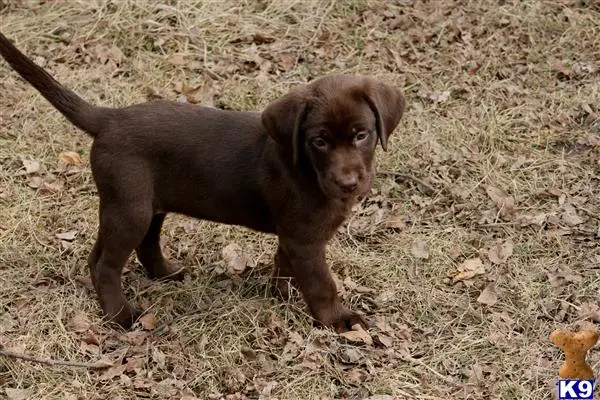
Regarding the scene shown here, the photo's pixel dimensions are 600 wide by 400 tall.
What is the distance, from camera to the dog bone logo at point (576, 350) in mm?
4461

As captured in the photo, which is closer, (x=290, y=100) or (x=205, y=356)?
(x=290, y=100)

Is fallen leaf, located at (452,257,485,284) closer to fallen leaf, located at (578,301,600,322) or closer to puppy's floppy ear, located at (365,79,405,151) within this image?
fallen leaf, located at (578,301,600,322)

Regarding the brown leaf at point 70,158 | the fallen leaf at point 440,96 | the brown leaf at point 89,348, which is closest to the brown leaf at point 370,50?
the fallen leaf at point 440,96

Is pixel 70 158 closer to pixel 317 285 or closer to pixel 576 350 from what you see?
pixel 317 285

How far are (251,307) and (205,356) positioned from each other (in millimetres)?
496

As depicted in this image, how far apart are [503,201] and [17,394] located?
139 inches

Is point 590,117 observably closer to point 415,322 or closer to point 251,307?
point 415,322

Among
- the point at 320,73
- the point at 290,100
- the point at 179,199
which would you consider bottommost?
the point at 320,73

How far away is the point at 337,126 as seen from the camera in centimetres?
475

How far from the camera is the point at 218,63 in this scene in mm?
8406

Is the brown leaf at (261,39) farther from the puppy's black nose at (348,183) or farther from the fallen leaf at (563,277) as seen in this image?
the puppy's black nose at (348,183)

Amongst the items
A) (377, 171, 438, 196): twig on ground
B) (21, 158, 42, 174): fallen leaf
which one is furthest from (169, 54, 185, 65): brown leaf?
(377, 171, 438, 196): twig on ground


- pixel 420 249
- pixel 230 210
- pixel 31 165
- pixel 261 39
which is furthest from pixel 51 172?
pixel 420 249

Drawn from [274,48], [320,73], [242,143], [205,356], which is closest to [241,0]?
[274,48]
